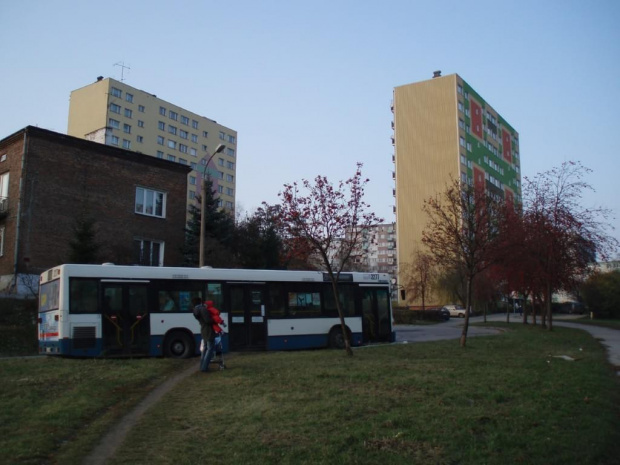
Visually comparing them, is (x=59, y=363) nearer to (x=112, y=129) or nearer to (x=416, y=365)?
(x=416, y=365)

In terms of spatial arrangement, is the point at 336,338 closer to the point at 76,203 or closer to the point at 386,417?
the point at 386,417

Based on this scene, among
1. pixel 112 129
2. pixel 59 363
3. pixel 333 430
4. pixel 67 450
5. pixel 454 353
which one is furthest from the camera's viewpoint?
pixel 112 129

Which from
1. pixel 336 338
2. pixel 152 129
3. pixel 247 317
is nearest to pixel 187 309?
pixel 247 317

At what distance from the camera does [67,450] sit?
679 cm

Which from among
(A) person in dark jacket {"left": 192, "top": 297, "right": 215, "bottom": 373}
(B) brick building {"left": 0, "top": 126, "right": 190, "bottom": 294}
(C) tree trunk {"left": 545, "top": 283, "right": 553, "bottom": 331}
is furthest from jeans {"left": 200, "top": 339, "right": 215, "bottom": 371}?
(C) tree trunk {"left": 545, "top": 283, "right": 553, "bottom": 331}

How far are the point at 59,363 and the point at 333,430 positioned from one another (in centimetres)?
928

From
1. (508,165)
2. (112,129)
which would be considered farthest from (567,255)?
(508,165)

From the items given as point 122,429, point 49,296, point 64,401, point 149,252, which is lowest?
point 122,429

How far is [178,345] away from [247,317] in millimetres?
2509

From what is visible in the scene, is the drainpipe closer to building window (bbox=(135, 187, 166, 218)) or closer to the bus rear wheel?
building window (bbox=(135, 187, 166, 218))

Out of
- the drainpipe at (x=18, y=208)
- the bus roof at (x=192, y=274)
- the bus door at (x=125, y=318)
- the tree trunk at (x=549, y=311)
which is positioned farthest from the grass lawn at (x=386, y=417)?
the drainpipe at (x=18, y=208)

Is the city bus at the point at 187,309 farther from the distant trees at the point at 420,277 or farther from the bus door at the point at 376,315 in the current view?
the distant trees at the point at 420,277

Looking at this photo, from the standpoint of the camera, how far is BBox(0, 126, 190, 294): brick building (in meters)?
28.8

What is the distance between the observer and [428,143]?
266 ft
